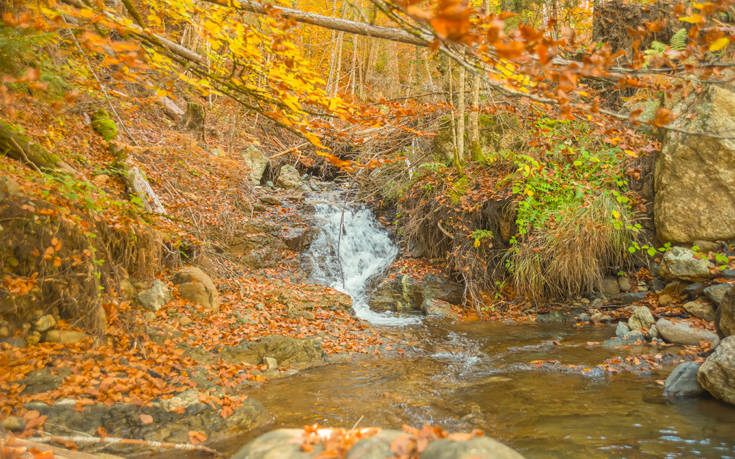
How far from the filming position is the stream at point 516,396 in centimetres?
351

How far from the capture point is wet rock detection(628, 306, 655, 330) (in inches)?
251

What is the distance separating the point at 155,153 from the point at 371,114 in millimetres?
5726

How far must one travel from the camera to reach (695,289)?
6.73m

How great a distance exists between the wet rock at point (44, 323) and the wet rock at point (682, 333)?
7.36m

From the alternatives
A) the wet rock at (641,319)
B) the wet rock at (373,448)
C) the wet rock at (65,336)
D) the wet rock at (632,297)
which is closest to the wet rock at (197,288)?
the wet rock at (65,336)

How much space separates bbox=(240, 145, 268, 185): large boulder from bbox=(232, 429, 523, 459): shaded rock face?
10.2 m

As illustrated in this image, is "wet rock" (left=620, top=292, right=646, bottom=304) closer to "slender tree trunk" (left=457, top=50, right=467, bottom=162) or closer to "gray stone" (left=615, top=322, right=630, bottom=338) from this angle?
"gray stone" (left=615, top=322, right=630, bottom=338)

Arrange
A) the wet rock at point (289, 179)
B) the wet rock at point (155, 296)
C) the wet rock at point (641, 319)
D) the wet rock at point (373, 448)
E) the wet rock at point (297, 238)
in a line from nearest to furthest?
the wet rock at point (373, 448)
the wet rock at point (155, 296)
the wet rock at point (641, 319)
the wet rock at point (297, 238)
the wet rock at point (289, 179)

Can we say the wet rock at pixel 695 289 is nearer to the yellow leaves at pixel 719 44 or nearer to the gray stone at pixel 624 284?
the gray stone at pixel 624 284

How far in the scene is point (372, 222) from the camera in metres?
11.3

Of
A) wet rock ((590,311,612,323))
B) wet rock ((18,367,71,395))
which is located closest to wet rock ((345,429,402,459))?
wet rock ((18,367,71,395))

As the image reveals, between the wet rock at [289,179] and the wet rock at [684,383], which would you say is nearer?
the wet rock at [684,383]

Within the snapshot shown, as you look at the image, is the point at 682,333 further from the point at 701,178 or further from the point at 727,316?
the point at 701,178

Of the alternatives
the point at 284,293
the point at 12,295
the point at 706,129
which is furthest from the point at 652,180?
the point at 12,295
